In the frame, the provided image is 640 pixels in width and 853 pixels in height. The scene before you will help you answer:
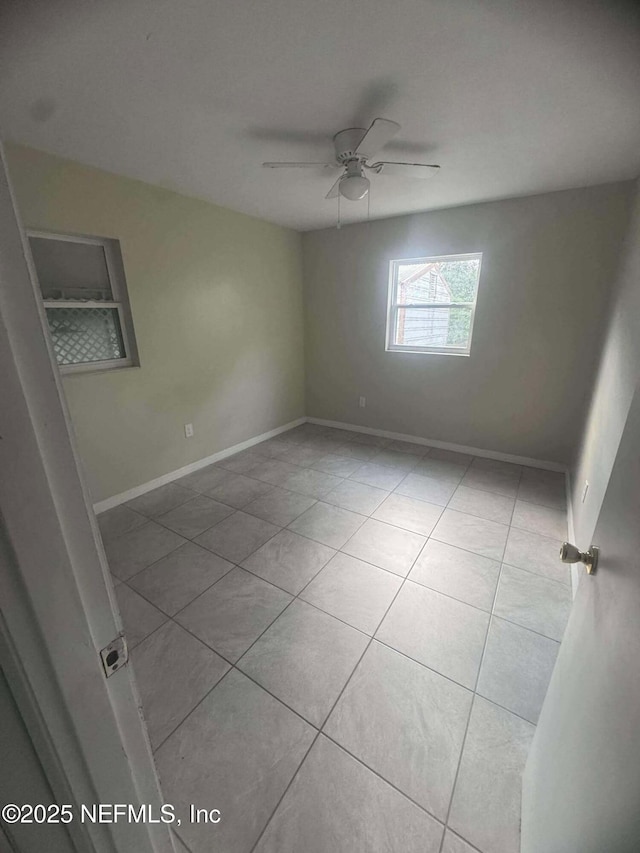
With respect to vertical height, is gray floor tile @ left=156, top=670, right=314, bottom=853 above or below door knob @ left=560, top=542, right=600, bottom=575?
below

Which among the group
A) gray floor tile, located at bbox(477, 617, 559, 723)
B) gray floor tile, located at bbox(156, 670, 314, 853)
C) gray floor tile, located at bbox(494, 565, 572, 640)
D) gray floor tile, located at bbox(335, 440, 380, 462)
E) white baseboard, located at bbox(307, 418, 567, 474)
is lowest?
gray floor tile, located at bbox(156, 670, 314, 853)

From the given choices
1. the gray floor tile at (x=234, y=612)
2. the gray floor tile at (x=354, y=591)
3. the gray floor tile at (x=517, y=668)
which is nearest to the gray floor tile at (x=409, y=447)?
the gray floor tile at (x=354, y=591)

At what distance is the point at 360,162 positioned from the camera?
1.92 m

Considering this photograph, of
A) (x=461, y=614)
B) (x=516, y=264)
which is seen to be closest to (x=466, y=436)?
(x=516, y=264)

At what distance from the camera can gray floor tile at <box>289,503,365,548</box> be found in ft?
7.37

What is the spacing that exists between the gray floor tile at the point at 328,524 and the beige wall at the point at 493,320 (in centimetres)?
174

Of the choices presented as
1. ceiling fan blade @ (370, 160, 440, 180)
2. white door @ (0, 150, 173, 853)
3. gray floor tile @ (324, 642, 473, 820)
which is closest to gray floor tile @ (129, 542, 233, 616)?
gray floor tile @ (324, 642, 473, 820)

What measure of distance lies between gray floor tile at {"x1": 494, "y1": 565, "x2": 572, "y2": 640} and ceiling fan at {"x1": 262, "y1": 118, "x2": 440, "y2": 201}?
238cm

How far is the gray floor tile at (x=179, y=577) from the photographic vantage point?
1779 mm

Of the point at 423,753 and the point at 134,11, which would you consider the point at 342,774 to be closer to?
the point at 423,753

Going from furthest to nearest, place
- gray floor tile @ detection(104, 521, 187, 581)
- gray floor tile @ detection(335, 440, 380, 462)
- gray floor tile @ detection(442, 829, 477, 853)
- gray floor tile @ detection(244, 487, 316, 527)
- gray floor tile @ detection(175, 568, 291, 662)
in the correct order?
gray floor tile @ detection(335, 440, 380, 462) < gray floor tile @ detection(244, 487, 316, 527) < gray floor tile @ detection(104, 521, 187, 581) < gray floor tile @ detection(175, 568, 291, 662) < gray floor tile @ detection(442, 829, 477, 853)

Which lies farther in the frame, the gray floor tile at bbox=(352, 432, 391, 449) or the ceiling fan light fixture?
the gray floor tile at bbox=(352, 432, 391, 449)

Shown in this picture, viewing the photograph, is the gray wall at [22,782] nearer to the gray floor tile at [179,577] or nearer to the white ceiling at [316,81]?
the gray floor tile at [179,577]

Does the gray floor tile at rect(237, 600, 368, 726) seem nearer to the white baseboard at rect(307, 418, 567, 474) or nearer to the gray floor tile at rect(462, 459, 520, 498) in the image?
the gray floor tile at rect(462, 459, 520, 498)
